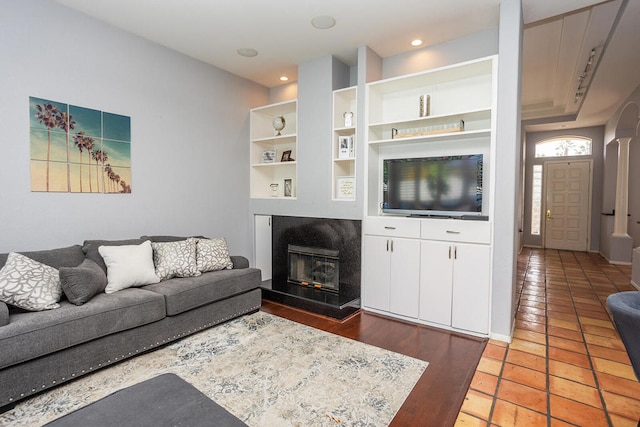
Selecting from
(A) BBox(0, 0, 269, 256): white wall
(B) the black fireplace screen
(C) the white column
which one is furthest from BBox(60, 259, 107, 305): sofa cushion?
(C) the white column

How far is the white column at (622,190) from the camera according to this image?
5832 mm

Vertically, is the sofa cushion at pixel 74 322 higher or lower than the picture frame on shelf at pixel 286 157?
lower

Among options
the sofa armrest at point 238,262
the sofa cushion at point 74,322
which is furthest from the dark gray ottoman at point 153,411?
the sofa armrest at point 238,262

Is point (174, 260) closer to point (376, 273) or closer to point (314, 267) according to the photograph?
point (314, 267)

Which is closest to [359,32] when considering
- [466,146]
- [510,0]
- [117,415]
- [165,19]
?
[510,0]

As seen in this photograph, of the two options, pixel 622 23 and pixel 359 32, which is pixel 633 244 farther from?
pixel 359 32

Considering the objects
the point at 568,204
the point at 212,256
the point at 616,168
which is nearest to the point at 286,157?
the point at 212,256

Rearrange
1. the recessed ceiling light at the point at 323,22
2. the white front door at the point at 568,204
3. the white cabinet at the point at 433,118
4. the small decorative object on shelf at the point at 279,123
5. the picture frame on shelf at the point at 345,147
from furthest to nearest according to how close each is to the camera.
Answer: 1. the white front door at the point at 568,204
2. the small decorative object on shelf at the point at 279,123
3. the picture frame on shelf at the point at 345,147
4. the white cabinet at the point at 433,118
5. the recessed ceiling light at the point at 323,22

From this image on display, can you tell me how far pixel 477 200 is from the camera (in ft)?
10.1

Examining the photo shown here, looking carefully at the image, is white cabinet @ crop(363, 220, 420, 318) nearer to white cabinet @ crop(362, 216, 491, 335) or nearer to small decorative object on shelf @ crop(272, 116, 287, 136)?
white cabinet @ crop(362, 216, 491, 335)

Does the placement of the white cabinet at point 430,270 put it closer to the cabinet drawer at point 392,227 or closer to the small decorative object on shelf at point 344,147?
the cabinet drawer at point 392,227

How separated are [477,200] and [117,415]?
3.01 meters

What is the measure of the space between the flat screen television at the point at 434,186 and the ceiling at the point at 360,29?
4.13 ft

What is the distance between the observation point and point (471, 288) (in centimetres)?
298
